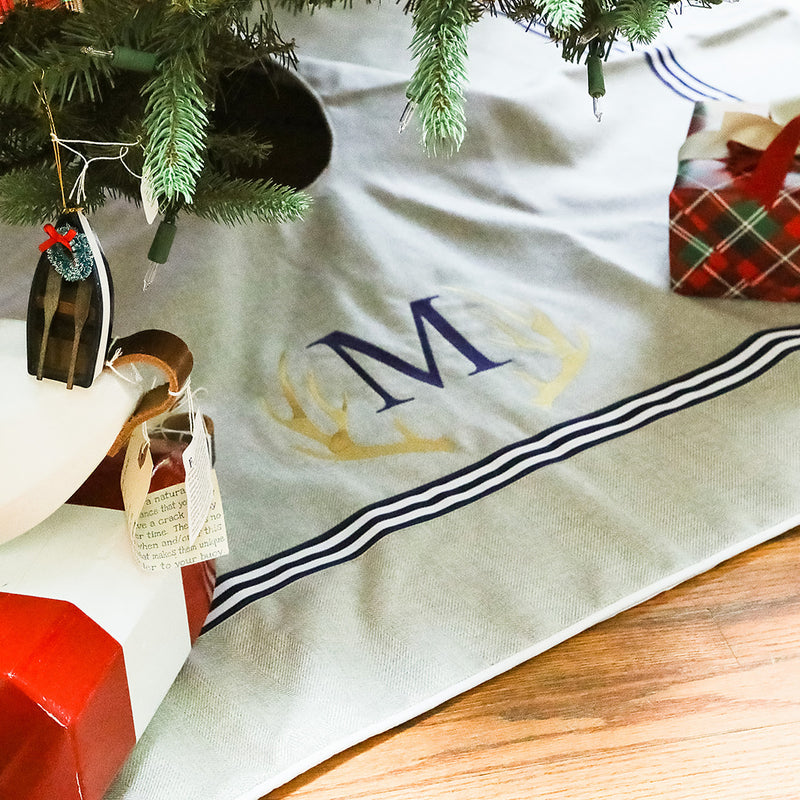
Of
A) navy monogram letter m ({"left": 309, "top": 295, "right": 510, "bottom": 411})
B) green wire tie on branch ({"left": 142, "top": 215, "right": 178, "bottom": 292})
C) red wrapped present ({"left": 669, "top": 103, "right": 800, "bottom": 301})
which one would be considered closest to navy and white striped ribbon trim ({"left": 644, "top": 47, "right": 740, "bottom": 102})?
red wrapped present ({"left": 669, "top": 103, "right": 800, "bottom": 301})

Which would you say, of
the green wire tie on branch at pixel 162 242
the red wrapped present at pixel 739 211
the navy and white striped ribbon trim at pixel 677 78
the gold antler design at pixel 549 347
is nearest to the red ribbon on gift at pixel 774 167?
the red wrapped present at pixel 739 211

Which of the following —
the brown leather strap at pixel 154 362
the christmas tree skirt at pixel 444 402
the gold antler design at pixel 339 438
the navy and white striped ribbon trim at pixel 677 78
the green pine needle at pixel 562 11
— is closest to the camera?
the green pine needle at pixel 562 11

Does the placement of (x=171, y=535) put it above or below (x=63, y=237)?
below

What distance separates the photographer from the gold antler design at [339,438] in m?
0.92

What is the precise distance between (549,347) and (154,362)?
0.53 metres

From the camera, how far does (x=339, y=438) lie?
Result: 3.07 ft

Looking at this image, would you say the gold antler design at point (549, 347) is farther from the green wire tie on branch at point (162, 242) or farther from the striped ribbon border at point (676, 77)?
the striped ribbon border at point (676, 77)

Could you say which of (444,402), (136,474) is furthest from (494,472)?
(136,474)

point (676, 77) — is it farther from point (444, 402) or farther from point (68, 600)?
point (68, 600)

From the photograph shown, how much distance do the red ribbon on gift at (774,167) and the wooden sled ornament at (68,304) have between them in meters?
0.75

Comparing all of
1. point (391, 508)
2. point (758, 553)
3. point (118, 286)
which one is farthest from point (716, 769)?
point (118, 286)

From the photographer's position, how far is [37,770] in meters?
0.56

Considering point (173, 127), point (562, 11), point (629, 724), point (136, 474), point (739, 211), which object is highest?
point (562, 11)

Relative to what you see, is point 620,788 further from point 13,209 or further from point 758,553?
point 13,209
